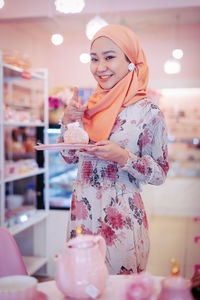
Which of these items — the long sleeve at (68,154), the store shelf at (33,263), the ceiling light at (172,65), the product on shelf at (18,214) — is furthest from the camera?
the ceiling light at (172,65)

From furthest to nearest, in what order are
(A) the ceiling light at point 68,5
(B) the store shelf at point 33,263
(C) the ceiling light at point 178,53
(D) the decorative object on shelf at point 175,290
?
(C) the ceiling light at point 178,53
(B) the store shelf at point 33,263
(A) the ceiling light at point 68,5
(D) the decorative object on shelf at point 175,290

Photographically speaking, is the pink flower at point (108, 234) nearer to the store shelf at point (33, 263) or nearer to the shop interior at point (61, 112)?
the shop interior at point (61, 112)

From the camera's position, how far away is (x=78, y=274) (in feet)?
2.87

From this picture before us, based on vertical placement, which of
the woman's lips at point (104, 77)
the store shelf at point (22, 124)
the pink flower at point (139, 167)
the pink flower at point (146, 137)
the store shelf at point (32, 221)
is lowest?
the store shelf at point (32, 221)

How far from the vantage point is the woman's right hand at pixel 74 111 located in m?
1.56

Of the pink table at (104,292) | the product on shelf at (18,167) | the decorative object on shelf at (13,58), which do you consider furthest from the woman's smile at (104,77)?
the decorative object on shelf at (13,58)

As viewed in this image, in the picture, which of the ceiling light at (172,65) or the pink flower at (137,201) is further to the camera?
the ceiling light at (172,65)

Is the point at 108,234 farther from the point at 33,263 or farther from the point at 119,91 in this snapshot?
the point at 33,263

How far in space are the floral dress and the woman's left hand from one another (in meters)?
0.07

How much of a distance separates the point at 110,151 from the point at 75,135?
22cm

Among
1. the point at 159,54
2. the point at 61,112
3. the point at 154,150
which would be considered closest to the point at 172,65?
the point at 159,54

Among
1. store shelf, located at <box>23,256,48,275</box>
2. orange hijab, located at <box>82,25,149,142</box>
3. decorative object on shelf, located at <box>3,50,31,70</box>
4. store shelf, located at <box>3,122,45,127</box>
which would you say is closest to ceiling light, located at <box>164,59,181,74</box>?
store shelf, located at <box>3,122,45,127</box>

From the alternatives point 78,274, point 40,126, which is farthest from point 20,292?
point 40,126

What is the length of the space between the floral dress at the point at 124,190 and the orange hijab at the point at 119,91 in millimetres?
40
